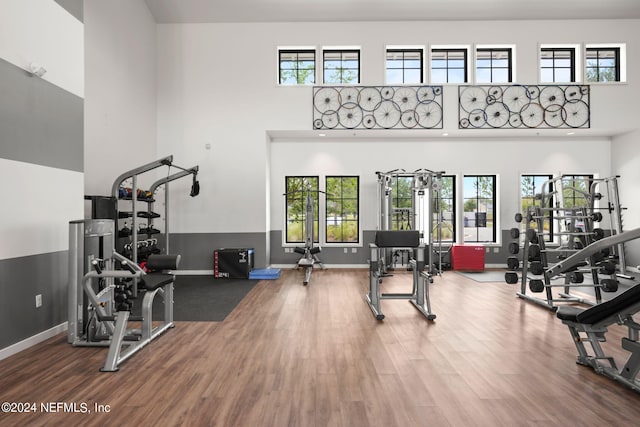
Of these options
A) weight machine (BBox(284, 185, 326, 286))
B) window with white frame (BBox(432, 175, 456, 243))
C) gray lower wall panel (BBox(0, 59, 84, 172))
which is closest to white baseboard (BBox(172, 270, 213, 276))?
weight machine (BBox(284, 185, 326, 286))

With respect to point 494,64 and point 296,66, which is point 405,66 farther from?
point 296,66

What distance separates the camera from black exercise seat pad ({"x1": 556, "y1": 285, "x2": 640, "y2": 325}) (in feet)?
7.36

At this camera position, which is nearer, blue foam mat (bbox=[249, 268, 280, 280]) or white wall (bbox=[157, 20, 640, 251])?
blue foam mat (bbox=[249, 268, 280, 280])

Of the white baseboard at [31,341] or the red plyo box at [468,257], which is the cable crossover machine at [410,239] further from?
the white baseboard at [31,341]

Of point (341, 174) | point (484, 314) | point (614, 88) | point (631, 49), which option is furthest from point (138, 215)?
point (631, 49)

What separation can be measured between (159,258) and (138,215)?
79.7 inches

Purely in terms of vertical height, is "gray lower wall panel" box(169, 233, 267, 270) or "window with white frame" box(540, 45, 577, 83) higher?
"window with white frame" box(540, 45, 577, 83)

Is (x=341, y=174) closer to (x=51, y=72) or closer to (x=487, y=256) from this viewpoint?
(x=487, y=256)

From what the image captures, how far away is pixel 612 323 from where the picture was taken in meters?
2.39

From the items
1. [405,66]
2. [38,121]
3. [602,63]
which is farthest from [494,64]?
[38,121]

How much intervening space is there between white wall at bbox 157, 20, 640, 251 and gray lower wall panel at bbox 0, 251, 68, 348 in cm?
355

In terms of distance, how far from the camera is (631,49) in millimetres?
6910

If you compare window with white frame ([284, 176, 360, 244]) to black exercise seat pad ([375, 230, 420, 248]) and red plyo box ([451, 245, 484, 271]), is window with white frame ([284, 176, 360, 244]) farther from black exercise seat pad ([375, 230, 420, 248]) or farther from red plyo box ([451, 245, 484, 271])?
black exercise seat pad ([375, 230, 420, 248])

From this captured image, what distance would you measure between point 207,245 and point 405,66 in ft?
18.6
